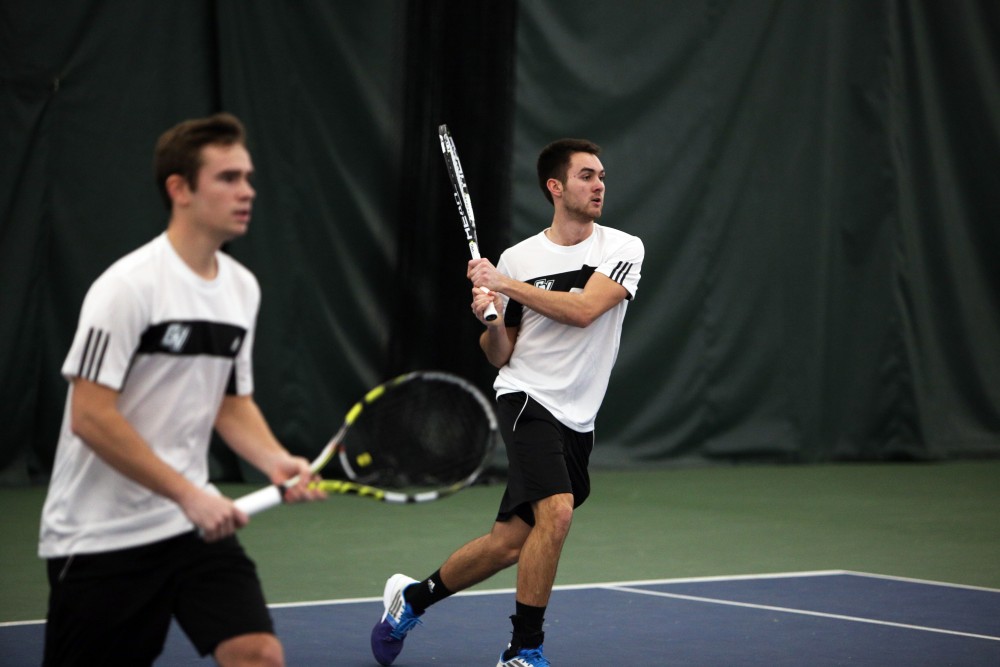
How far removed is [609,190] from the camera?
10.4m

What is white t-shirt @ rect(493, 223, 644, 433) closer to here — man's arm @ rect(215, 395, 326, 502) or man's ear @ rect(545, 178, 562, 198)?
man's ear @ rect(545, 178, 562, 198)

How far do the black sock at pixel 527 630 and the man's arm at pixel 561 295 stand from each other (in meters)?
0.88

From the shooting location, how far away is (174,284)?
3.15 metres

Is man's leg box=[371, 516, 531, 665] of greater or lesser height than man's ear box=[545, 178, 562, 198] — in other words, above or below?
below

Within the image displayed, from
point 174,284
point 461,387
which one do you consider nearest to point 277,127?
point 461,387

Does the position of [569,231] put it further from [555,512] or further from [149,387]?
[149,387]

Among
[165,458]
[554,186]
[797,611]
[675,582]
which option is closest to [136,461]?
[165,458]

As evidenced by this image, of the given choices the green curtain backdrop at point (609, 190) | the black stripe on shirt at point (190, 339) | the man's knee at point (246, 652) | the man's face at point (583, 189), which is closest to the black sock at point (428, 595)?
the man's face at point (583, 189)

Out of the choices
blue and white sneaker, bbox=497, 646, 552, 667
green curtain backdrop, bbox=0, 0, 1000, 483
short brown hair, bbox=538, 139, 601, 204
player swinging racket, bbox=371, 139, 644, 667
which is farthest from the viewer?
green curtain backdrop, bbox=0, 0, 1000, 483

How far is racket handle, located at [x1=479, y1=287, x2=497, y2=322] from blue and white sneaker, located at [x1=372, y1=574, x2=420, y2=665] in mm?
931

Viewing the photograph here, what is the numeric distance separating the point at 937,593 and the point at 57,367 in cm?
542

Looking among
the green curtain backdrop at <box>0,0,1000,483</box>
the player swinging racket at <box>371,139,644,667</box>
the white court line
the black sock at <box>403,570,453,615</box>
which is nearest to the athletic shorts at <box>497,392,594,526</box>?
the player swinging racket at <box>371,139,644,667</box>

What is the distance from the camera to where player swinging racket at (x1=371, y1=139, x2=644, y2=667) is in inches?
184

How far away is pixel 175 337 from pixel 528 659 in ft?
6.10
